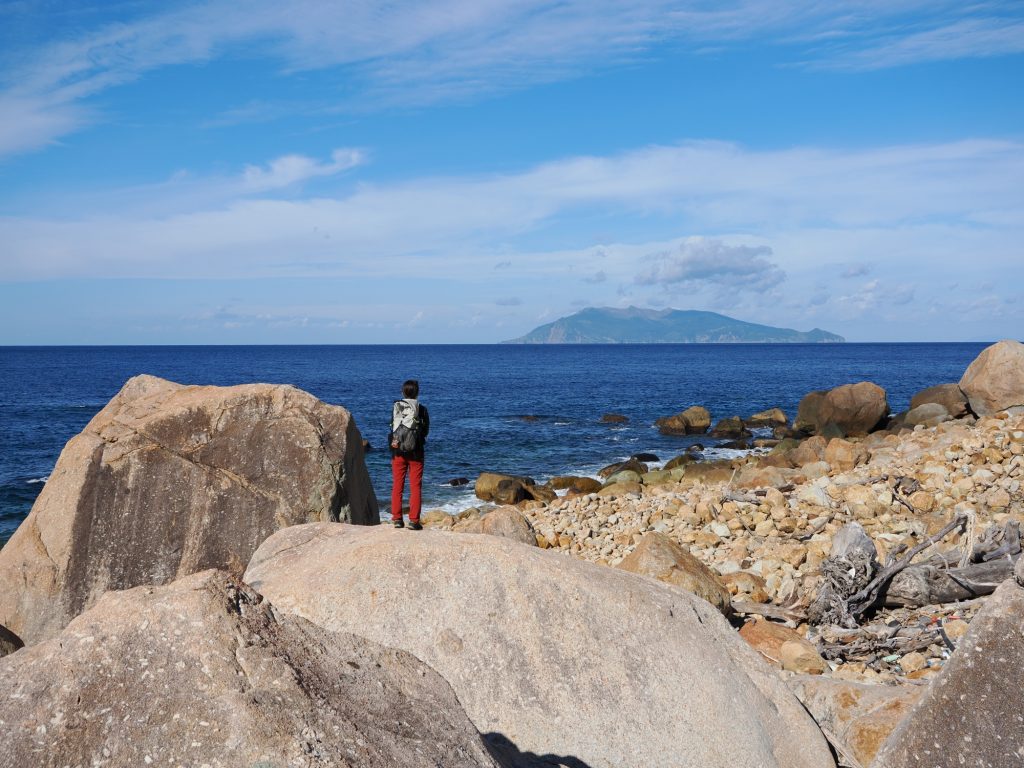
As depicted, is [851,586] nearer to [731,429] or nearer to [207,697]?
[207,697]

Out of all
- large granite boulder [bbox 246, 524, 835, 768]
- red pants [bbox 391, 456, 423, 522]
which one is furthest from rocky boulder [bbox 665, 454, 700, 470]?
large granite boulder [bbox 246, 524, 835, 768]

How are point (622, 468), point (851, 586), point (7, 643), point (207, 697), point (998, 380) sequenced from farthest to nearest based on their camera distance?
1. point (622, 468)
2. point (998, 380)
3. point (851, 586)
4. point (7, 643)
5. point (207, 697)

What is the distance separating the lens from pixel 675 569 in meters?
10.5

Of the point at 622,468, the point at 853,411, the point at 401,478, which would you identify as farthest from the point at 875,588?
the point at 853,411

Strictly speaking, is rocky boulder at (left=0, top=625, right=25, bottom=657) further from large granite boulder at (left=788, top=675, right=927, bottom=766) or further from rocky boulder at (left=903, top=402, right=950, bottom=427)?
rocky boulder at (left=903, top=402, right=950, bottom=427)

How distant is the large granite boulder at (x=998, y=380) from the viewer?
105 feet

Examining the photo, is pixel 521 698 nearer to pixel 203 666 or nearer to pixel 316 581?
pixel 316 581

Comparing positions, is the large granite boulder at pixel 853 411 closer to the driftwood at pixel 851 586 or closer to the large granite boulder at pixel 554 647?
the driftwood at pixel 851 586

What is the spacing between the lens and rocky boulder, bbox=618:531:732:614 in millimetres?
10352

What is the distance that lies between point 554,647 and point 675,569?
229 inches

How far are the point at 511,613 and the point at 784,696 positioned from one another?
2.14m

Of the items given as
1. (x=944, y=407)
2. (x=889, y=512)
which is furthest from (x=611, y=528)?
(x=944, y=407)

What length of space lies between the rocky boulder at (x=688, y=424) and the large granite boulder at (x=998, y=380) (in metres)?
17.1

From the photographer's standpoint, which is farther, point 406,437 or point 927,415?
point 927,415
